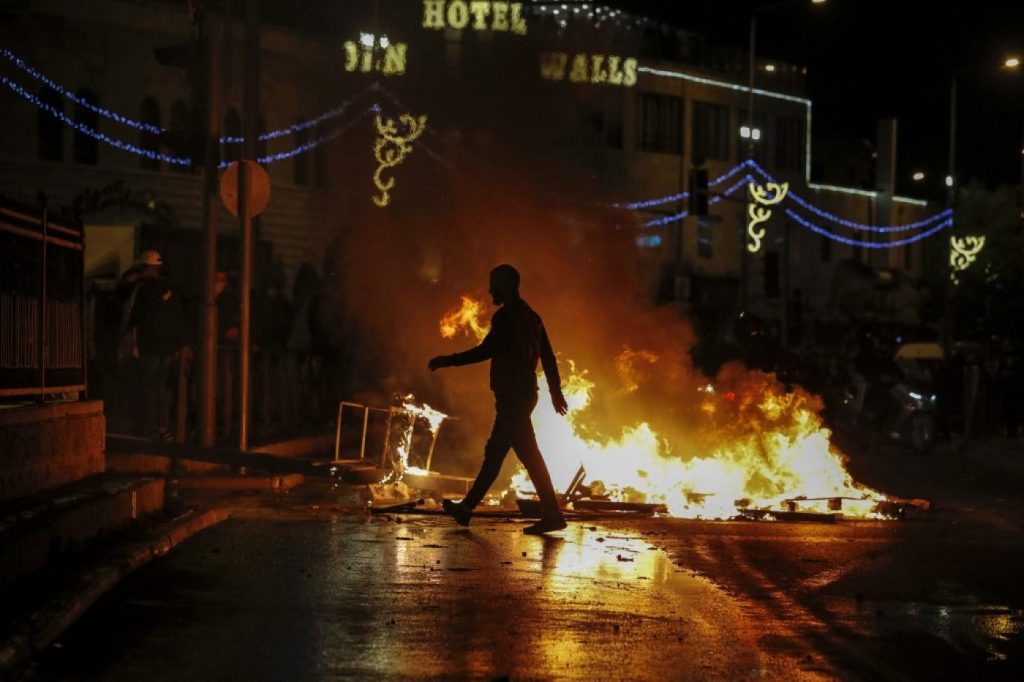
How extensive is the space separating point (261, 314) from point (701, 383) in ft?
24.1

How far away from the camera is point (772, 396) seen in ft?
43.6

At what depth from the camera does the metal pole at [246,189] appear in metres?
13.7

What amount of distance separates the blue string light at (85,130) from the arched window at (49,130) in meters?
0.09

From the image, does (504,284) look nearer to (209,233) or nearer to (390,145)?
(209,233)

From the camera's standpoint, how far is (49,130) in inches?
1215

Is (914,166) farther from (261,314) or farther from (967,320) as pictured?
(261,314)

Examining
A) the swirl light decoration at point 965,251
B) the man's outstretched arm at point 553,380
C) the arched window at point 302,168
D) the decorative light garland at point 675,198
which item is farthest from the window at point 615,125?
the man's outstretched arm at point 553,380

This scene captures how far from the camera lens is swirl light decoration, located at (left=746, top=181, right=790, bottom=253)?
149 ft

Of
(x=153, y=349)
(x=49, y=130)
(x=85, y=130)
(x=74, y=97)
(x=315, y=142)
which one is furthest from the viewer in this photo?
(x=315, y=142)

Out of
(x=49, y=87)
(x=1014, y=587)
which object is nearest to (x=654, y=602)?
(x=1014, y=587)

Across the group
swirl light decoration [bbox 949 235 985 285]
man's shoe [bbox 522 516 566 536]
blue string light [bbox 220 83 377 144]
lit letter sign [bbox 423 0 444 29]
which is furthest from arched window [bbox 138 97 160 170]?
swirl light decoration [bbox 949 235 985 285]

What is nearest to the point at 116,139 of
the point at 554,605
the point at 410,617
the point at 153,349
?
the point at 153,349

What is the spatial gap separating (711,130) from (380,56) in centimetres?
2368

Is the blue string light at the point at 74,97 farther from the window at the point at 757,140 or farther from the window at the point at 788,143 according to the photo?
the window at the point at 788,143
